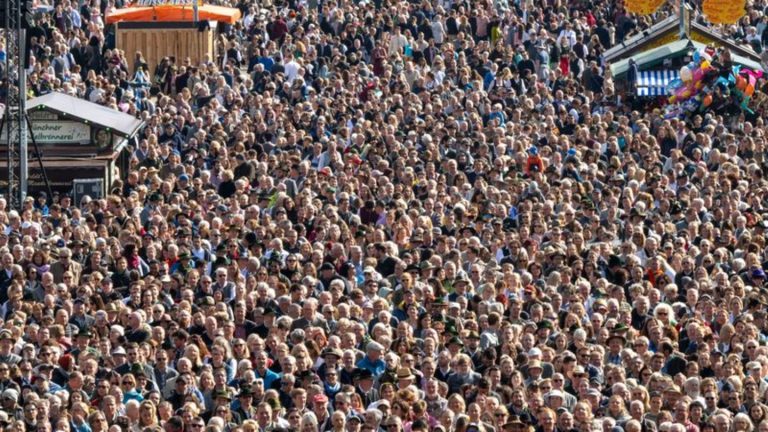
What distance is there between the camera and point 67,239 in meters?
28.6

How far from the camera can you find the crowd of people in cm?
2169

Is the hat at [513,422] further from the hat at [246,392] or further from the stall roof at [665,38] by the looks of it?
the stall roof at [665,38]

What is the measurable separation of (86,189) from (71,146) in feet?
3.80

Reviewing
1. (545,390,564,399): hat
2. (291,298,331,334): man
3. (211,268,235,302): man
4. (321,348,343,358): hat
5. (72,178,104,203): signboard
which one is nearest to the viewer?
(545,390,564,399): hat

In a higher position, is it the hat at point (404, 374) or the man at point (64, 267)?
the hat at point (404, 374)

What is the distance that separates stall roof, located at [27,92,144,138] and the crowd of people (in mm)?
487

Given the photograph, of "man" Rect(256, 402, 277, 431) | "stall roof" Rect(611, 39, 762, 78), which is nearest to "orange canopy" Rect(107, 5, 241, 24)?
"stall roof" Rect(611, 39, 762, 78)

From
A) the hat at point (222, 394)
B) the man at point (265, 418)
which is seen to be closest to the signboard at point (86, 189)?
the hat at point (222, 394)

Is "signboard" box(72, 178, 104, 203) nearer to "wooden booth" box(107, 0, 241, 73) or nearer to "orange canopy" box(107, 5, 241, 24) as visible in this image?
"wooden booth" box(107, 0, 241, 73)

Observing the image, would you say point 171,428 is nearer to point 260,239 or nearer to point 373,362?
point 373,362

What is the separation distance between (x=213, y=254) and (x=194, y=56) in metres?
16.5

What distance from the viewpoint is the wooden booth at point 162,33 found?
145 feet

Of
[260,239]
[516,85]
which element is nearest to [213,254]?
[260,239]

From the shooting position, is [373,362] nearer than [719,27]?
Yes
